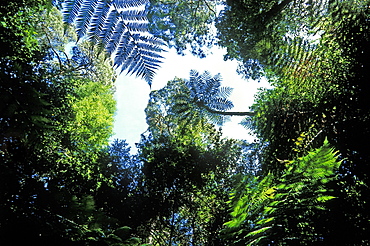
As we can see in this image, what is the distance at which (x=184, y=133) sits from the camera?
27.0 ft

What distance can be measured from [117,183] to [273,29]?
7195mm

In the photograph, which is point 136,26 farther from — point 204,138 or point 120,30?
point 204,138

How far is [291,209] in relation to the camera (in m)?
1.21

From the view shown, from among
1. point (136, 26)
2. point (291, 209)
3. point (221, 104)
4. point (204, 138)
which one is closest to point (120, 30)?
point (136, 26)

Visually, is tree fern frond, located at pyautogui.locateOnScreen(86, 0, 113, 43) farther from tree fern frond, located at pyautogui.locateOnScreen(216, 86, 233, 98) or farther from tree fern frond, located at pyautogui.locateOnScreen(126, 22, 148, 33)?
tree fern frond, located at pyautogui.locateOnScreen(216, 86, 233, 98)

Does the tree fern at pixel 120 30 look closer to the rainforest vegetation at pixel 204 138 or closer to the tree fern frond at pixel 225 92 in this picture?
the rainforest vegetation at pixel 204 138

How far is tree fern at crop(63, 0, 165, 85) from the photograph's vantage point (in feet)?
2.84

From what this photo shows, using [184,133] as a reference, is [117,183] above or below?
below

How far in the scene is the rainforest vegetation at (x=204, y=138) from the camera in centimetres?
90

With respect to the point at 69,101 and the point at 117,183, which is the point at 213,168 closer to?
the point at 117,183

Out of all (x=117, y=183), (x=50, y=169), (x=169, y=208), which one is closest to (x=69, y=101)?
(x=50, y=169)

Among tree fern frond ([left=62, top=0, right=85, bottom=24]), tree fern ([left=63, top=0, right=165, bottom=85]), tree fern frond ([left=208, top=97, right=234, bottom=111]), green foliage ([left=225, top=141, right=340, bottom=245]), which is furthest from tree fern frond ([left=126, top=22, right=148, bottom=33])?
tree fern frond ([left=208, top=97, right=234, bottom=111])

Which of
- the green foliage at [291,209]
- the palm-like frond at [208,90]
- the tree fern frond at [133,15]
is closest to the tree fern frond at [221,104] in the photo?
the palm-like frond at [208,90]

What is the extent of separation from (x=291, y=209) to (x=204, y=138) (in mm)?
7375
